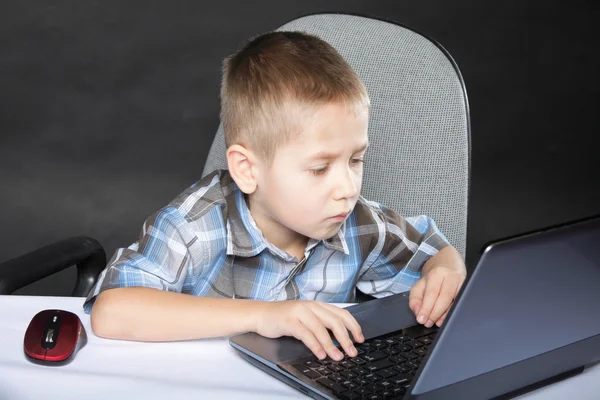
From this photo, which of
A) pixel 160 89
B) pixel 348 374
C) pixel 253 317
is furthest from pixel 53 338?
pixel 160 89

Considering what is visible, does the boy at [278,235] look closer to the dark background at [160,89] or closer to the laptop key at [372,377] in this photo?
the laptop key at [372,377]

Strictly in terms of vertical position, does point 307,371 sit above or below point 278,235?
below

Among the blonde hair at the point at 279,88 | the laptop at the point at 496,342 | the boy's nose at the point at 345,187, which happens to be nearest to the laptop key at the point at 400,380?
the laptop at the point at 496,342

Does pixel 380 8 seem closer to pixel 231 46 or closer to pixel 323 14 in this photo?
pixel 231 46

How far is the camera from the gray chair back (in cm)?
171

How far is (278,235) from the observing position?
1582 millimetres

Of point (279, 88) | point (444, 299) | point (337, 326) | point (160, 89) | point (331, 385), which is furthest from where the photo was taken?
point (160, 89)

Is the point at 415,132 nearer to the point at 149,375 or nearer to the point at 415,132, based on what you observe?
the point at 415,132

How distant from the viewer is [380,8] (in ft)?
12.4

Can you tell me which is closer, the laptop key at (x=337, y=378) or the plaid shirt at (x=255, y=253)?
the laptop key at (x=337, y=378)

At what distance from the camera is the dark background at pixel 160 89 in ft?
12.2

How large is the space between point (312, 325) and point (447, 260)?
46cm

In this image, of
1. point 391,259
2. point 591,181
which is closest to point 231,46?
point 591,181

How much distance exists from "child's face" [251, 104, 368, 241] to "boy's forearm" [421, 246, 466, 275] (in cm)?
21
